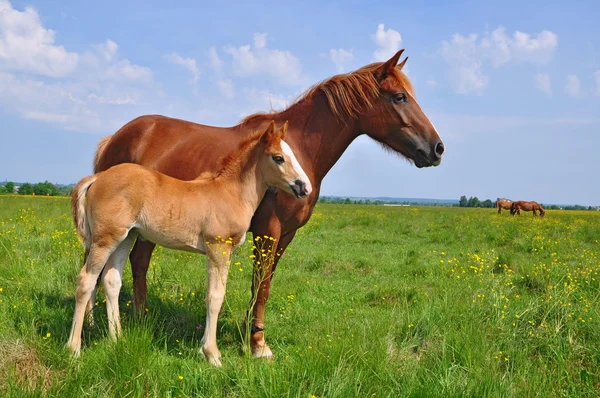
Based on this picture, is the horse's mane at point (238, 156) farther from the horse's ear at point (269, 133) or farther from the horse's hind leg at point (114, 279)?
the horse's hind leg at point (114, 279)

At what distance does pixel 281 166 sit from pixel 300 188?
24 cm

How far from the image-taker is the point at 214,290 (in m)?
3.74

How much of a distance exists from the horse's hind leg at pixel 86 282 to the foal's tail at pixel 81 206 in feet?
0.89

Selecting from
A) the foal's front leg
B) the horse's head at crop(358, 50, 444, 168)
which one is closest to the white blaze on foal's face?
the foal's front leg

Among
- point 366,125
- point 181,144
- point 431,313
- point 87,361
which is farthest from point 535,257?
point 87,361

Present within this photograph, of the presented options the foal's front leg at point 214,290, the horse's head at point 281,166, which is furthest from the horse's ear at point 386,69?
the foal's front leg at point 214,290

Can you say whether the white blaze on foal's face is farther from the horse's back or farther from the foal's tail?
the foal's tail

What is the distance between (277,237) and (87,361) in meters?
1.73

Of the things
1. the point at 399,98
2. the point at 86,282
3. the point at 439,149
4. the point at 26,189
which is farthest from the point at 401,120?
the point at 26,189

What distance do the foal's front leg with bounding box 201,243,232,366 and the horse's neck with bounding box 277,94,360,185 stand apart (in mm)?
1117

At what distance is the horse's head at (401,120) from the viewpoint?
4.18 meters

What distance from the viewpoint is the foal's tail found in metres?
3.82

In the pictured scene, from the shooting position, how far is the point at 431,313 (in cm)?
450

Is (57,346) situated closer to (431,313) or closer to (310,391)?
(310,391)
